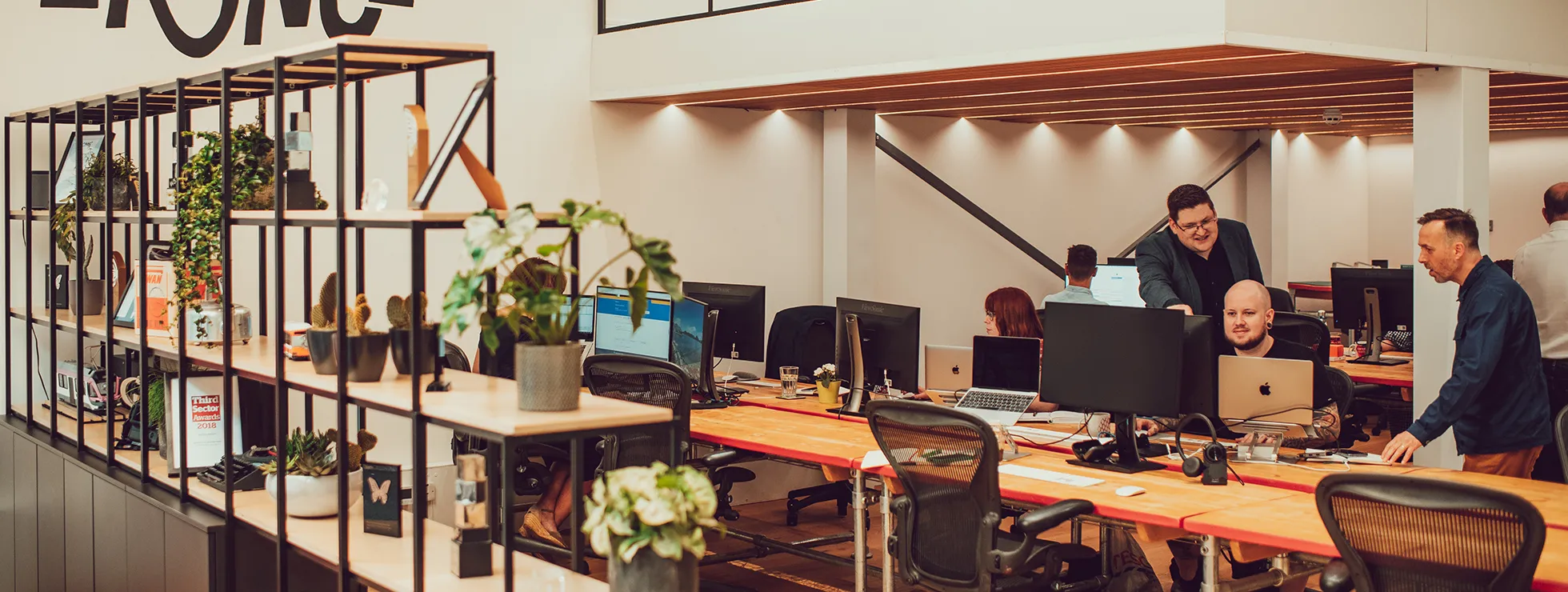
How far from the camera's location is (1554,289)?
6.17m

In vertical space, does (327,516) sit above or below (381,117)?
below

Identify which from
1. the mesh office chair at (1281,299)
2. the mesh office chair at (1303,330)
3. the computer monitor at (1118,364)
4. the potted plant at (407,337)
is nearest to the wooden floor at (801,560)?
the computer monitor at (1118,364)

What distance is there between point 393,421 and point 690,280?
1.88 m

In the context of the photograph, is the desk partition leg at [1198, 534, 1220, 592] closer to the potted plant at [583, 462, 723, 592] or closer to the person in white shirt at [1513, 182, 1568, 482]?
the potted plant at [583, 462, 723, 592]

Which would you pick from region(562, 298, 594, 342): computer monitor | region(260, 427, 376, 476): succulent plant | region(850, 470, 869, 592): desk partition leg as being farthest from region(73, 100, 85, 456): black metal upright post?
region(850, 470, 869, 592): desk partition leg

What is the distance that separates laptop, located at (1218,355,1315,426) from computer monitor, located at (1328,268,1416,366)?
13.8ft

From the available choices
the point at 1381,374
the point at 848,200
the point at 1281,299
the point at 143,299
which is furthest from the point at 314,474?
the point at 1281,299

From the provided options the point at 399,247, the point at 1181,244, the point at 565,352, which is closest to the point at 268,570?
the point at 565,352

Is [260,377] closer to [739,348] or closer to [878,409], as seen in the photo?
[878,409]

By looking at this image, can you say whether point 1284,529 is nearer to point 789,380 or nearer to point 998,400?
point 998,400

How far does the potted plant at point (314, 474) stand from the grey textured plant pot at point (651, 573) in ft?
4.30

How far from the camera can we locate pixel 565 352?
113 inches

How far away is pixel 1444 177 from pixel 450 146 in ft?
13.6

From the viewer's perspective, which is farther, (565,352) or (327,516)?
(327,516)
